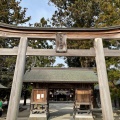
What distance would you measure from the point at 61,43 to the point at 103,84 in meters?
2.41

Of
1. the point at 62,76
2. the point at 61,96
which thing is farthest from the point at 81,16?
the point at 61,96

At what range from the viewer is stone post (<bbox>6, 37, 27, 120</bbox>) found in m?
6.39

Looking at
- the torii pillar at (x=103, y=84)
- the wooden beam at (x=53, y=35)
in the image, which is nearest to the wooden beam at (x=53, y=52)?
the torii pillar at (x=103, y=84)

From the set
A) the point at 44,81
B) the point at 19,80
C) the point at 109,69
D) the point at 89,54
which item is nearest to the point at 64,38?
the point at 89,54

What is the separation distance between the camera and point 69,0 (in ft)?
98.2

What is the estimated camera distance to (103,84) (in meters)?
6.76

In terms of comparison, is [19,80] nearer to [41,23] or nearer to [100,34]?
[100,34]

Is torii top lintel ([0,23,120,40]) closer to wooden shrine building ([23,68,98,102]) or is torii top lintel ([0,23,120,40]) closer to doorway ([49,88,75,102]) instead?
wooden shrine building ([23,68,98,102])

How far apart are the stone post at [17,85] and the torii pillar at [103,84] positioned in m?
3.09

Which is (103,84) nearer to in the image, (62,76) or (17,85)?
(17,85)

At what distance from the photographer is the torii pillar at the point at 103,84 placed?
643cm

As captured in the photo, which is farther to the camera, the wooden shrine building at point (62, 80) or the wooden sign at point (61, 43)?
the wooden shrine building at point (62, 80)

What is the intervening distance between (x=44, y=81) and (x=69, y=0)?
1937 centimetres

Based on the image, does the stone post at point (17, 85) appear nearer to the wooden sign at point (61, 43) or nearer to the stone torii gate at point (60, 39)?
the stone torii gate at point (60, 39)
